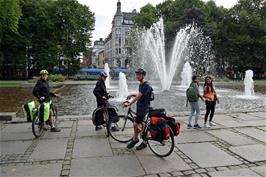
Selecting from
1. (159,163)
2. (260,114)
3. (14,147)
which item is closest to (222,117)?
(260,114)

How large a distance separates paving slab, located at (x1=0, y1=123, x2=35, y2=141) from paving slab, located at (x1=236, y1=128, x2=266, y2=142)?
5818mm

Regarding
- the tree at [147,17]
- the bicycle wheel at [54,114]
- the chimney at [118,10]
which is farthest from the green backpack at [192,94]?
the chimney at [118,10]

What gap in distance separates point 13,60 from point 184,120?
130ft

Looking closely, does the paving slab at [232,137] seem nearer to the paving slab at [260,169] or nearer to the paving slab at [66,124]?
the paving slab at [260,169]

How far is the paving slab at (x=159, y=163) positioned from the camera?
5.47 m

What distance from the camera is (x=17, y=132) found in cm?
852

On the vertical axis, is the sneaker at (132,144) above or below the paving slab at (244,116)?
below

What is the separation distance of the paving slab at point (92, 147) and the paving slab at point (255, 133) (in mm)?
3825

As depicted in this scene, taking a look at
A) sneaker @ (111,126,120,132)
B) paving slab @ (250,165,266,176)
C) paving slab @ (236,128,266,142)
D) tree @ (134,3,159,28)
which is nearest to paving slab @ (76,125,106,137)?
sneaker @ (111,126,120,132)

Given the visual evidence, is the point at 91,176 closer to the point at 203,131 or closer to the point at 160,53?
the point at 203,131

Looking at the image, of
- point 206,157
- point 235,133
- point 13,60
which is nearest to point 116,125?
point 206,157

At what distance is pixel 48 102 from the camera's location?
8336mm

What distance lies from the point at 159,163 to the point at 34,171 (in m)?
2.33

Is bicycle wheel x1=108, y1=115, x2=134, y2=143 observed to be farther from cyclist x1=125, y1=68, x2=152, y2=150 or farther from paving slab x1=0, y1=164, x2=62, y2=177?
paving slab x1=0, y1=164, x2=62, y2=177
